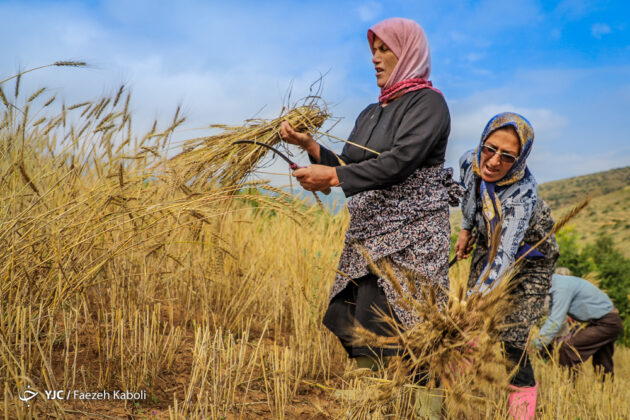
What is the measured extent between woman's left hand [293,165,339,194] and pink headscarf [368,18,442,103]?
484mm

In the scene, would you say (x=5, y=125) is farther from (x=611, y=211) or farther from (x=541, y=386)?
(x=611, y=211)

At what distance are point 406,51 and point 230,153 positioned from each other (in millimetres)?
853

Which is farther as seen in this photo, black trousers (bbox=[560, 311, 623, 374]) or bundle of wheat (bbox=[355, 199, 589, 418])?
black trousers (bbox=[560, 311, 623, 374])

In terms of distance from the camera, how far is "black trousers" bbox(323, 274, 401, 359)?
1.89 metres

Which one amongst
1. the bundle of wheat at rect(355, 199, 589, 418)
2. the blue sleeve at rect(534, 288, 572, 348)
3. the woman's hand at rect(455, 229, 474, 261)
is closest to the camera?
the bundle of wheat at rect(355, 199, 589, 418)

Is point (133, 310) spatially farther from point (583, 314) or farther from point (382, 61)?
point (583, 314)

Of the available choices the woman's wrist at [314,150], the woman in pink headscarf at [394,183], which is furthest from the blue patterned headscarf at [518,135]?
the woman's wrist at [314,150]

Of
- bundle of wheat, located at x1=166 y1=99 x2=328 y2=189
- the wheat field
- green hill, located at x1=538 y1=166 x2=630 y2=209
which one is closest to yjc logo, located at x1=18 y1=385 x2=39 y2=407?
the wheat field

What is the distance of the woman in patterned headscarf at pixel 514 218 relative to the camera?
2021mm

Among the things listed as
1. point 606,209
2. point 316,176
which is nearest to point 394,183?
point 316,176

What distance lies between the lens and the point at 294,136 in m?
2.04

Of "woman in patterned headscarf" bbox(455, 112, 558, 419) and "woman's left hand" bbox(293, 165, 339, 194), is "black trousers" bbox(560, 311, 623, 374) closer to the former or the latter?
"woman in patterned headscarf" bbox(455, 112, 558, 419)

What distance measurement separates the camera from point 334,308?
212cm

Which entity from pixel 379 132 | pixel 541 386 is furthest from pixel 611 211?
pixel 379 132
